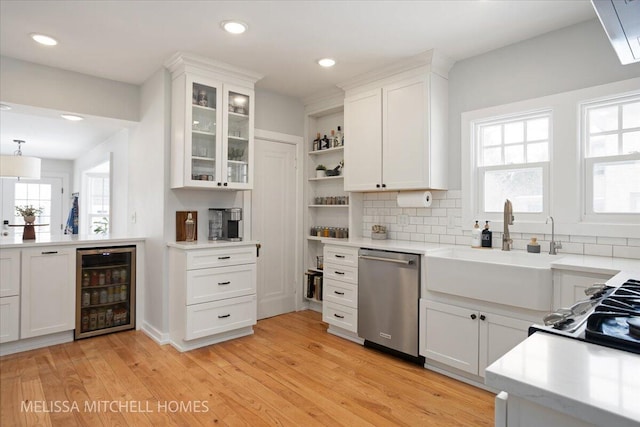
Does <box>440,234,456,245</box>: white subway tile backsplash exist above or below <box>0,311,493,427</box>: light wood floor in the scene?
above

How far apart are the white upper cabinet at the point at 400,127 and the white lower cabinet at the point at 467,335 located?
1073mm

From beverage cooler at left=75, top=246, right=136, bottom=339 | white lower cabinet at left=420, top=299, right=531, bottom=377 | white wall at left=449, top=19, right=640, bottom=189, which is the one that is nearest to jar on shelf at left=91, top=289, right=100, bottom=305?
beverage cooler at left=75, top=246, right=136, bottom=339

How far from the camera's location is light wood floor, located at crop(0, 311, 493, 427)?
2.17 meters

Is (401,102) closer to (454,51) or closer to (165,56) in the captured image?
(454,51)

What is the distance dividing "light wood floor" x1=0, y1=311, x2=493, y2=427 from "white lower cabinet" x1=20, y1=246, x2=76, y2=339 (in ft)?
0.69

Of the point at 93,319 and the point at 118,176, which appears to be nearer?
the point at 93,319

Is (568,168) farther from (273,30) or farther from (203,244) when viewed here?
(203,244)

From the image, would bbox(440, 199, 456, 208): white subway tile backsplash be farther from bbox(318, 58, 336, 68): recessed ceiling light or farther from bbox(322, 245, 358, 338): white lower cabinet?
bbox(318, 58, 336, 68): recessed ceiling light

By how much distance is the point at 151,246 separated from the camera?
365 centimetres

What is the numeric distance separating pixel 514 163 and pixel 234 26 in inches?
95.1

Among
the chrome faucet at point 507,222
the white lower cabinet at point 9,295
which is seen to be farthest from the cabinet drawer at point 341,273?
the white lower cabinet at point 9,295

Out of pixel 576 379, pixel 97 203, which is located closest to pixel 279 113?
pixel 576 379

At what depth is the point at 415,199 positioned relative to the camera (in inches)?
130

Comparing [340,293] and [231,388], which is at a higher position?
[340,293]
